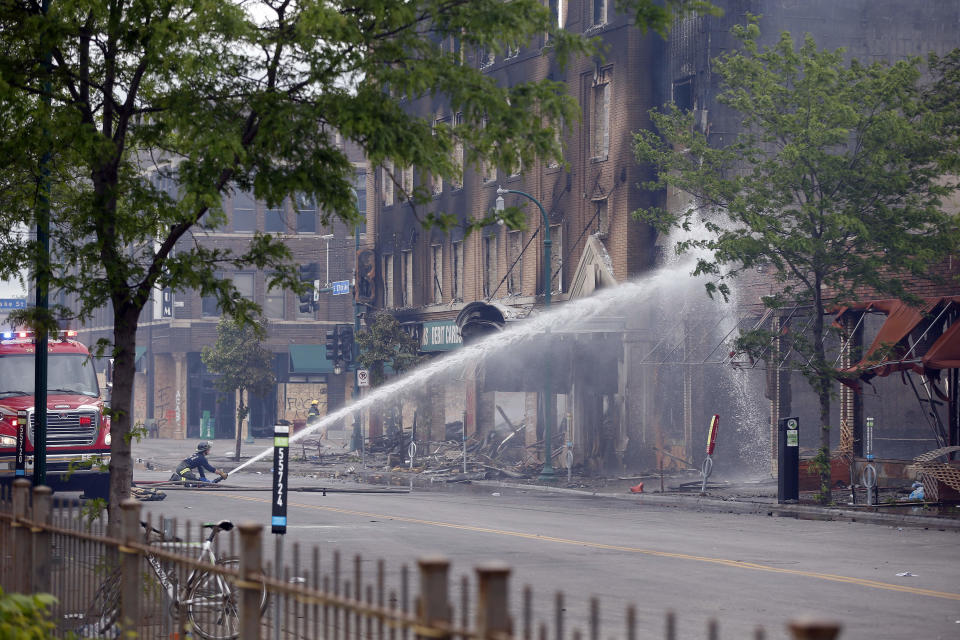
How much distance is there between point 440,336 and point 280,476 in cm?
4133

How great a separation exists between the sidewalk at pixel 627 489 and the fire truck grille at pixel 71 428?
10025 millimetres

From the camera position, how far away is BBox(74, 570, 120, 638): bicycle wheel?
8.06 metres

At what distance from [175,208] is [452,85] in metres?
2.62

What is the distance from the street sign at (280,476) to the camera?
9.75m

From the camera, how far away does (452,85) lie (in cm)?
1112

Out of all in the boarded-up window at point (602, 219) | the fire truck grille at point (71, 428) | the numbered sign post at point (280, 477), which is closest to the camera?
the numbered sign post at point (280, 477)

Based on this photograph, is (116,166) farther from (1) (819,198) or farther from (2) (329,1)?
(1) (819,198)

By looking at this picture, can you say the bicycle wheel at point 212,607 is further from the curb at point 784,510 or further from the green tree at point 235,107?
the curb at point 784,510

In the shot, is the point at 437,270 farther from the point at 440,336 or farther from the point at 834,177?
the point at 834,177

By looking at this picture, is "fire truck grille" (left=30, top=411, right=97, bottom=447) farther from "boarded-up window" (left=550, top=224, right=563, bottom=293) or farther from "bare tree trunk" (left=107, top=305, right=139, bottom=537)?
"boarded-up window" (left=550, top=224, right=563, bottom=293)

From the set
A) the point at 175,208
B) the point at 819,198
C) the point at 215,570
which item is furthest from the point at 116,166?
the point at 819,198

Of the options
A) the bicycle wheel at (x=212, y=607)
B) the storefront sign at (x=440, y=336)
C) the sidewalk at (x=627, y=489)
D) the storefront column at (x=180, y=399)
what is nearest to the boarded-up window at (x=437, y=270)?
the storefront sign at (x=440, y=336)

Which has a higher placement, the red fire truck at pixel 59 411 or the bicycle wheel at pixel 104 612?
the red fire truck at pixel 59 411

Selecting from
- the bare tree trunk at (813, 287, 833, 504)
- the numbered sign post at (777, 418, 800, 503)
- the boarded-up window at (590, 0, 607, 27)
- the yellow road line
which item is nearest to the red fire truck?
the yellow road line
